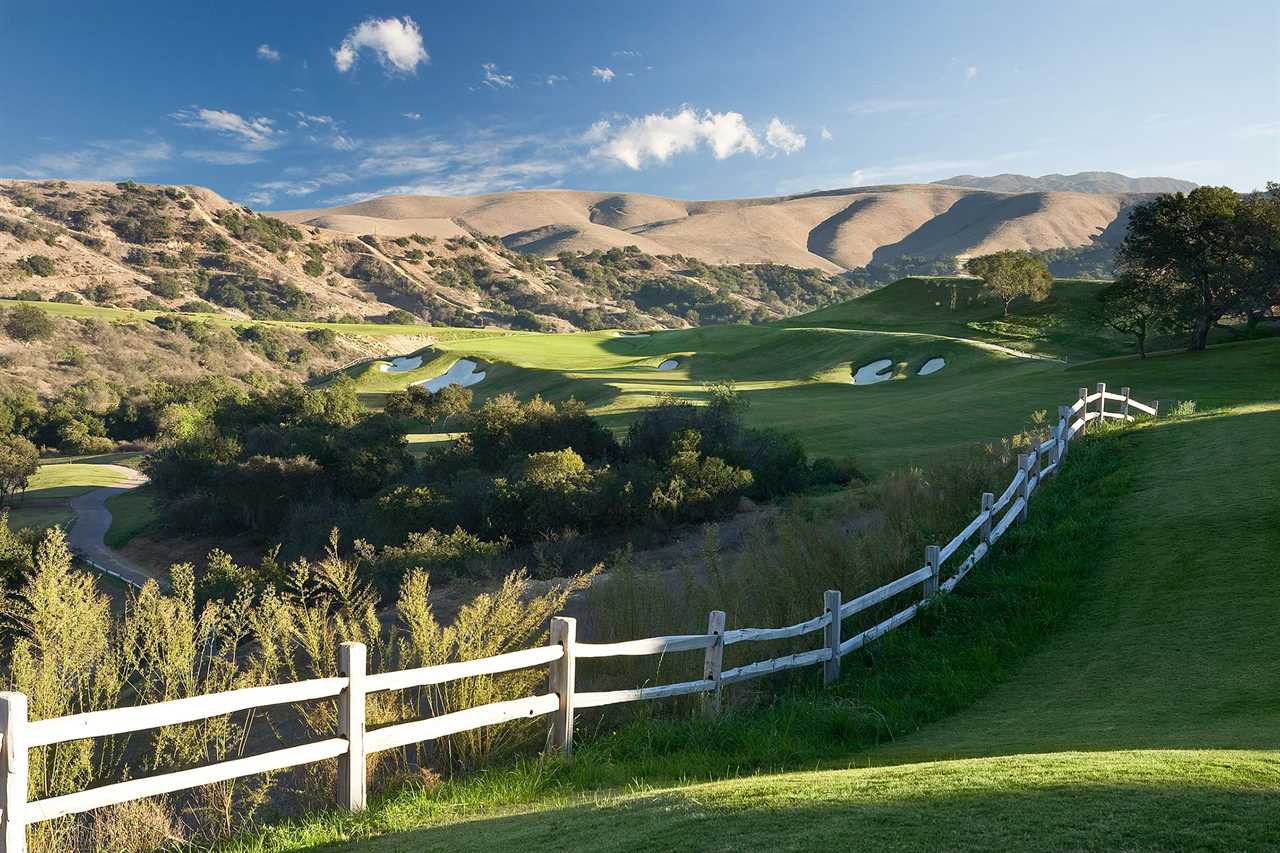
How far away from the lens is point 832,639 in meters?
8.91

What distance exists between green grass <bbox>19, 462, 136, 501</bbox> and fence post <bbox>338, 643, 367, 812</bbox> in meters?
39.6

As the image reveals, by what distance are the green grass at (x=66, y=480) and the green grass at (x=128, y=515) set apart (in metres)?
2.43

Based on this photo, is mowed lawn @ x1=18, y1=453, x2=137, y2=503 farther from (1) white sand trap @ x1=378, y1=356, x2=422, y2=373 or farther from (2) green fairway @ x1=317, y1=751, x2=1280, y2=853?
(2) green fairway @ x1=317, y1=751, x2=1280, y2=853

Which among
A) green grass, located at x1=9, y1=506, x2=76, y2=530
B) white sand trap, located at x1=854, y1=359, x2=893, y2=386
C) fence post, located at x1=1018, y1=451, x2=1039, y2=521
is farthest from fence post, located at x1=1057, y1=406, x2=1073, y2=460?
green grass, located at x1=9, y1=506, x2=76, y2=530

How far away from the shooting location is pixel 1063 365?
40.8 metres

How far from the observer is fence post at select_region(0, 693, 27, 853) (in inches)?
171

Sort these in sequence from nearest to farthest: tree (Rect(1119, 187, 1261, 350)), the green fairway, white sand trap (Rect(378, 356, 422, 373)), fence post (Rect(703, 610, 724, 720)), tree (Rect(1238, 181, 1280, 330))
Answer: the green fairway, fence post (Rect(703, 610, 724, 720)), tree (Rect(1238, 181, 1280, 330)), tree (Rect(1119, 187, 1261, 350)), white sand trap (Rect(378, 356, 422, 373))

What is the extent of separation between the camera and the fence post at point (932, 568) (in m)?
10.4

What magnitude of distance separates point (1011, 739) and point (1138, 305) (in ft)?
127

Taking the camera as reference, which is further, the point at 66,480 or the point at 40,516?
the point at 66,480

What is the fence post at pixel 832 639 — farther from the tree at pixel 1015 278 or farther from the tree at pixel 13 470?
the tree at pixel 1015 278

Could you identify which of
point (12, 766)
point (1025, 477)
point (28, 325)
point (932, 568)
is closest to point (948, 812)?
point (12, 766)

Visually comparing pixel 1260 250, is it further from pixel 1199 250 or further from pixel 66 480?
pixel 66 480

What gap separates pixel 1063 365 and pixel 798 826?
40.3 m
